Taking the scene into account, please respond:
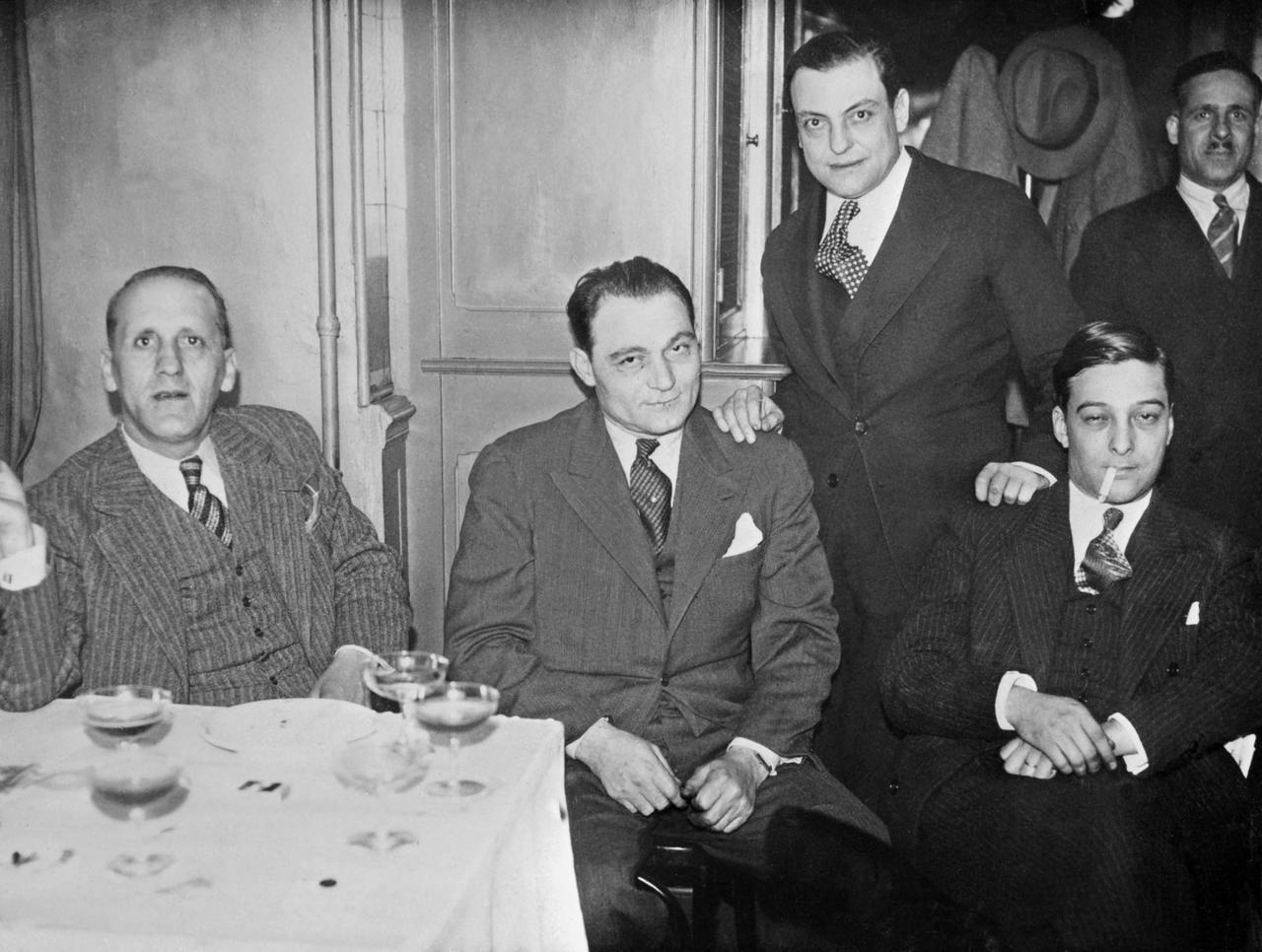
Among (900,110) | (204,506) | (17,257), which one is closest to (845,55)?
(900,110)

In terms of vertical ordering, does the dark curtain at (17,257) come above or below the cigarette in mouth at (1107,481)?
above

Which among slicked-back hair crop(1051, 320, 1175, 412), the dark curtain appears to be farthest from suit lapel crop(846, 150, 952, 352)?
the dark curtain

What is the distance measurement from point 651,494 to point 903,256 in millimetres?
826

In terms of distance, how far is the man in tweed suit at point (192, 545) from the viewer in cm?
238

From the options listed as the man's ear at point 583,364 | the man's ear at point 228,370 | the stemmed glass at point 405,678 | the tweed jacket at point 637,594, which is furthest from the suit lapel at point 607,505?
the man's ear at point 228,370

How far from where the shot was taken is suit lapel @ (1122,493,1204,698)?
2.40 metres

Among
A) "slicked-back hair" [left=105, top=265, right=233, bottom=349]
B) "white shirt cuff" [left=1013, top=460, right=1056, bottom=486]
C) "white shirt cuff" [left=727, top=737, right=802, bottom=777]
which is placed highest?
"slicked-back hair" [left=105, top=265, right=233, bottom=349]

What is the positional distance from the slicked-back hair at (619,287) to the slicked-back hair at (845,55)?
2.26 feet

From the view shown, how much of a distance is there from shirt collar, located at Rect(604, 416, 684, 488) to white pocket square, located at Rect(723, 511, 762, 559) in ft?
0.56

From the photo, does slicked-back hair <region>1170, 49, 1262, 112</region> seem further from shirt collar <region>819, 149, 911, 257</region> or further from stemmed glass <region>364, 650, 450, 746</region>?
stemmed glass <region>364, 650, 450, 746</region>

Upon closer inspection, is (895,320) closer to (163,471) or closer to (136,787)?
(163,471)

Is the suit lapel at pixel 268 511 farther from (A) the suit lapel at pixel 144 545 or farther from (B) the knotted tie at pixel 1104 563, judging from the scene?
(B) the knotted tie at pixel 1104 563

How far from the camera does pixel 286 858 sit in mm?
1502

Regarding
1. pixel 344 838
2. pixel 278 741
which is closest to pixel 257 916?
pixel 344 838
